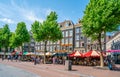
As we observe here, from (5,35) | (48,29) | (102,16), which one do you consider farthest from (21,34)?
(102,16)

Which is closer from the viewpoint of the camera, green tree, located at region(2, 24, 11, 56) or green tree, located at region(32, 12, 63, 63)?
green tree, located at region(32, 12, 63, 63)

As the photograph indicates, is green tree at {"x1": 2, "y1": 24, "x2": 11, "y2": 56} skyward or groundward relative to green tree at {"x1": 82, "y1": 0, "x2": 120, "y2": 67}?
skyward

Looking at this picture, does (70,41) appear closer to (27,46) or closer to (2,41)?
(2,41)

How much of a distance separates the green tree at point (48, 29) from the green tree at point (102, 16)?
19.4 m

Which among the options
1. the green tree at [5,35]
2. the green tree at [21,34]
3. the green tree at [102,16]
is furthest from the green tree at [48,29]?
the green tree at [5,35]

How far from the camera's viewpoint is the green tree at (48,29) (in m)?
55.3

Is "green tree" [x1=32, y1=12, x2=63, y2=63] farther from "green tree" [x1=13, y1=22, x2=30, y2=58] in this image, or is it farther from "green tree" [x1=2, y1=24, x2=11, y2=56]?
"green tree" [x1=2, y1=24, x2=11, y2=56]

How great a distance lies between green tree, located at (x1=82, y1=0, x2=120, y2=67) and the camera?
34.0 metres

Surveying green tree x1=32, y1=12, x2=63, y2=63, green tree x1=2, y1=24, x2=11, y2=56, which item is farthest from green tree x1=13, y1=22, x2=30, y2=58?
green tree x1=32, y1=12, x2=63, y2=63

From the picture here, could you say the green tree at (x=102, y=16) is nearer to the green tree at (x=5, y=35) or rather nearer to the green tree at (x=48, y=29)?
the green tree at (x=48, y=29)

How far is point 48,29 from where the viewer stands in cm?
5525

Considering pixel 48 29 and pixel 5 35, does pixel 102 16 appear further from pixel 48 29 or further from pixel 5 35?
pixel 5 35

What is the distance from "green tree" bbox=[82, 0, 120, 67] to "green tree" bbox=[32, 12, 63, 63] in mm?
19403

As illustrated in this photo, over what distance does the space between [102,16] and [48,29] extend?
22.6 m
